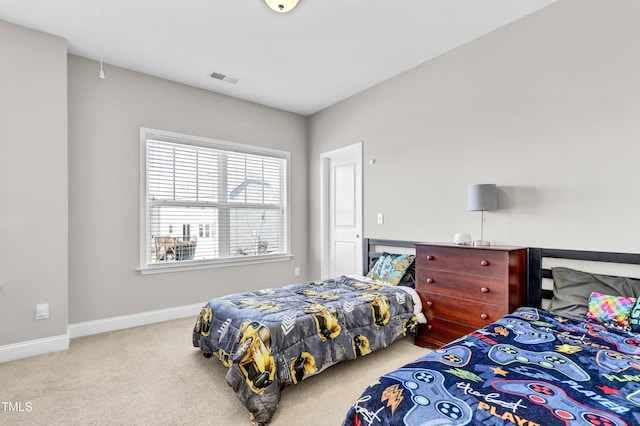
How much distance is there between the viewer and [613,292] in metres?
2.03

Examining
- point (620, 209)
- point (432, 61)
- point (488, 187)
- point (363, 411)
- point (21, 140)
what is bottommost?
point (363, 411)

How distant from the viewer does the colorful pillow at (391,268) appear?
3301 mm

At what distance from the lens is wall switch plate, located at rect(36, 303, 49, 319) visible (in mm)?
2834

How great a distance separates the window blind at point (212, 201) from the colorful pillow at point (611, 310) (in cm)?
365

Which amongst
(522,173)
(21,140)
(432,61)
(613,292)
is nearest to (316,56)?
(432,61)

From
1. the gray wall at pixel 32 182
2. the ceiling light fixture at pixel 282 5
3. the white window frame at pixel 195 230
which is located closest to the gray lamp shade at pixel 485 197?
the ceiling light fixture at pixel 282 5

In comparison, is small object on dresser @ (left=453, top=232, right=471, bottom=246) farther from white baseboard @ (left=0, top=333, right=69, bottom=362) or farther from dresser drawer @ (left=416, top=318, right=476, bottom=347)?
white baseboard @ (left=0, top=333, right=69, bottom=362)

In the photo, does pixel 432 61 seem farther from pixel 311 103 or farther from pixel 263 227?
pixel 263 227

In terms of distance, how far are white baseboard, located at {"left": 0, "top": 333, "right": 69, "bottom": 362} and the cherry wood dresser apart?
10.9 feet

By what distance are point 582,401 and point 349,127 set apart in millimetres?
3817

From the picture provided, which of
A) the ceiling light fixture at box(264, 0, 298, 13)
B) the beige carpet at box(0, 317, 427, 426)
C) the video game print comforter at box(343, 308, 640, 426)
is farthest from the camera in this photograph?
the ceiling light fixture at box(264, 0, 298, 13)

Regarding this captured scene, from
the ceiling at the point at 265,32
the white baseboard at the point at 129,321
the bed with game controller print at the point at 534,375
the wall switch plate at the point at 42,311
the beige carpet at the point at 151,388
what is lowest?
the beige carpet at the point at 151,388

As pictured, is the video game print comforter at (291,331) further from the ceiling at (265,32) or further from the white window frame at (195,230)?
the ceiling at (265,32)

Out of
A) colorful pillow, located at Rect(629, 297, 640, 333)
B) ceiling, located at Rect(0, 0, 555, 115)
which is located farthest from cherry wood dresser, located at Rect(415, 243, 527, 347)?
ceiling, located at Rect(0, 0, 555, 115)
